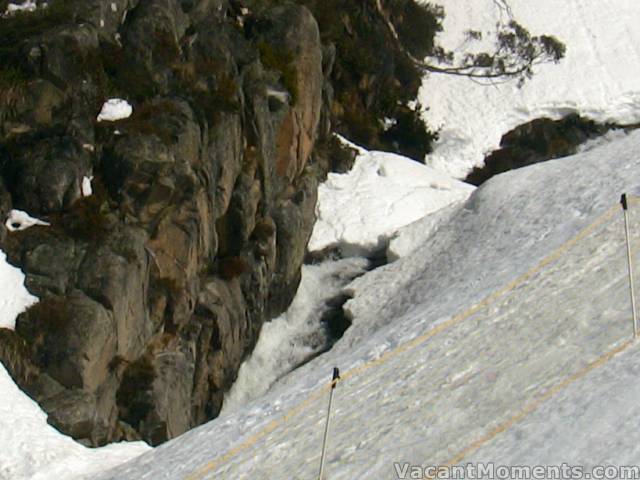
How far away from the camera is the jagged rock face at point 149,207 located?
947 inches

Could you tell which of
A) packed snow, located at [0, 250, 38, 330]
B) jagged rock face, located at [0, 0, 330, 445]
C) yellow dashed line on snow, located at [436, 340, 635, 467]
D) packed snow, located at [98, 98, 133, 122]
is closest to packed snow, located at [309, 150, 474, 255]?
jagged rock face, located at [0, 0, 330, 445]

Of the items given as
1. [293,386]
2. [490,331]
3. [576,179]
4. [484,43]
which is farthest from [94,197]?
[484,43]

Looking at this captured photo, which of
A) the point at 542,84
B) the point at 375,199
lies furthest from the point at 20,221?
the point at 542,84

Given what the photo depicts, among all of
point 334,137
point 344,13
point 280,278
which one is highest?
point 344,13

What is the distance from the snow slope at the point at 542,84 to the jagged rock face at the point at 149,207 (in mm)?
11397

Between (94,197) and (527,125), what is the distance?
21.1 metres

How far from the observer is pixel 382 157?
1535 inches

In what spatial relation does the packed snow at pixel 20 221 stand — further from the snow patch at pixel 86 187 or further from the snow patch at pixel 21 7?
the snow patch at pixel 21 7

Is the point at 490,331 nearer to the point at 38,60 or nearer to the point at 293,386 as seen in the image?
the point at 293,386

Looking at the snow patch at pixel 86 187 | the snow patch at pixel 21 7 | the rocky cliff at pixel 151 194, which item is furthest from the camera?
the snow patch at pixel 21 7

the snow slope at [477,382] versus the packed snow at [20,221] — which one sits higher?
the packed snow at [20,221]

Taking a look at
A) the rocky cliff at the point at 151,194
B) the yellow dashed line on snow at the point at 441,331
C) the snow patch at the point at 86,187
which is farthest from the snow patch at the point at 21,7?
the yellow dashed line on snow at the point at 441,331

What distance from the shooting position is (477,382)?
19.3 m

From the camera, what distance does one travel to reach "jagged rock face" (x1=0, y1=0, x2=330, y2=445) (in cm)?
2405
